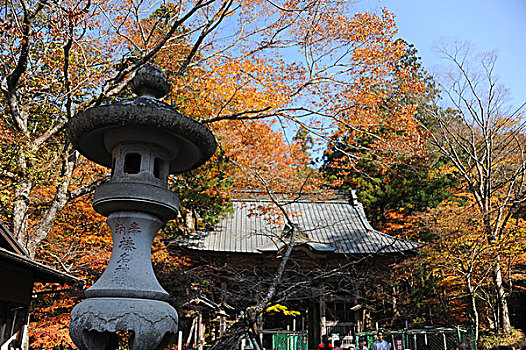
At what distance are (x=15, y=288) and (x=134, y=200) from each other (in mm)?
5655

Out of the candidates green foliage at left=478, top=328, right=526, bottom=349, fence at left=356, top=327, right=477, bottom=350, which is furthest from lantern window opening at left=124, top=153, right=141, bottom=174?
green foliage at left=478, top=328, right=526, bottom=349

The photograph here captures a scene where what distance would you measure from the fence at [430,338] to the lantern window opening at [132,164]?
11179 millimetres

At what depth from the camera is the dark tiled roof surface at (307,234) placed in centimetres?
1372

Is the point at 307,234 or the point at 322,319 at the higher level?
the point at 307,234

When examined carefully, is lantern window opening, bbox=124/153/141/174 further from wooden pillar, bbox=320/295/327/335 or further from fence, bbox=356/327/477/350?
wooden pillar, bbox=320/295/327/335

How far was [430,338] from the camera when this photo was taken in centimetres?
1359

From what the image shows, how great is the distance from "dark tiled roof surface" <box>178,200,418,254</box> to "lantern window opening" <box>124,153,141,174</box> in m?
8.16

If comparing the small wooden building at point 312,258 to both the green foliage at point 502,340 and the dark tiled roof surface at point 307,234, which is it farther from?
the green foliage at point 502,340

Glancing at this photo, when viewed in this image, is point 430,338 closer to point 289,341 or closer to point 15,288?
point 289,341

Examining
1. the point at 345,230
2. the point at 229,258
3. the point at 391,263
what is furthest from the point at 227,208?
the point at 391,263

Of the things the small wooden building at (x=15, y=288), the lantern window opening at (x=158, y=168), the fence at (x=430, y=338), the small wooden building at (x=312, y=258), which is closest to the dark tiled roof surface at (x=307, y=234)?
the small wooden building at (x=312, y=258)

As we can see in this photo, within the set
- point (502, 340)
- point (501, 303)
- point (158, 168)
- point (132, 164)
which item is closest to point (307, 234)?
point (501, 303)

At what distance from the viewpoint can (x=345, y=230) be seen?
15.9m

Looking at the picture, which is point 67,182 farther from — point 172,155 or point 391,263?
point 391,263
